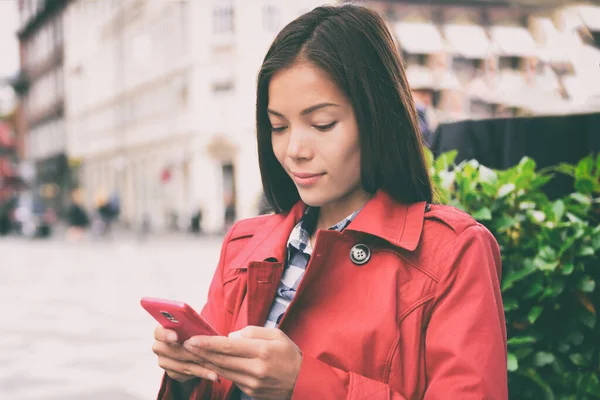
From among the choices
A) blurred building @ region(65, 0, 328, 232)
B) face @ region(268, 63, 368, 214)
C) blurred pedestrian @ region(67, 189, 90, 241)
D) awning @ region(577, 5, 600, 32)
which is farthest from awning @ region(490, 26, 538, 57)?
blurred pedestrian @ region(67, 189, 90, 241)

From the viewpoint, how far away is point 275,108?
55.6 inches

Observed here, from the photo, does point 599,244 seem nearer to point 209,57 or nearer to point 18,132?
point 209,57

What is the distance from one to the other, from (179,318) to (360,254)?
14.2 inches

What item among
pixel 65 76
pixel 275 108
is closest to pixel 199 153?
pixel 65 76

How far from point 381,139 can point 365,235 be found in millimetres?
190

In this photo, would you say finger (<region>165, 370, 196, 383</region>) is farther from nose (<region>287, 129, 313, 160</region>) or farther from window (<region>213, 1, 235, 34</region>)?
window (<region>213, 1, 235, 34</region>)

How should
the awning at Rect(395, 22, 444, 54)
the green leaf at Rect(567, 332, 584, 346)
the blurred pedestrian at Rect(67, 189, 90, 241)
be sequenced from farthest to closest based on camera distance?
the awning at Rect(395, 22, 444, 54)
the blurred pedestrian at Rect(67, 189, 90, 241)
the green leaf at Rect(567, 332, 584, 346)

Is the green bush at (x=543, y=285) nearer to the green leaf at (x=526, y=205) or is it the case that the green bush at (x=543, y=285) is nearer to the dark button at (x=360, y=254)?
the green leaf at (x=526, y=205)

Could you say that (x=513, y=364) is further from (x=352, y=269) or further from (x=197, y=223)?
(x=197, y=223)

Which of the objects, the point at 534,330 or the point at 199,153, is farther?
the point at 199,153

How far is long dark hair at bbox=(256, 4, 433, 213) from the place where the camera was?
136 cm

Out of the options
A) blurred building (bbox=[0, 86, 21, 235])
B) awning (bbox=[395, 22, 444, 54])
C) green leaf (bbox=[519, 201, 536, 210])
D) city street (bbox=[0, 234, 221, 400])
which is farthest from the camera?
blurred building (bbox=[0, 86, 21, 235])

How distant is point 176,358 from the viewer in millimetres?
1370

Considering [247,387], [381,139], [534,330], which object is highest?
[381,139]
